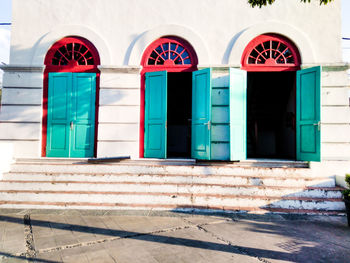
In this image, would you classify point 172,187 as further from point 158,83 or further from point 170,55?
point 170,55

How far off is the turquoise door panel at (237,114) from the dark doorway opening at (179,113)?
12.2 ft

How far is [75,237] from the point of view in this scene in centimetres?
359

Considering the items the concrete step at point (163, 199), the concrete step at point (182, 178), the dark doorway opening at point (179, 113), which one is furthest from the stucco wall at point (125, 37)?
the dark doorway opening at point (179, 113)

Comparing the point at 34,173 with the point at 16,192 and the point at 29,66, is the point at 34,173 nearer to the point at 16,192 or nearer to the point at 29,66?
the point at 16,192

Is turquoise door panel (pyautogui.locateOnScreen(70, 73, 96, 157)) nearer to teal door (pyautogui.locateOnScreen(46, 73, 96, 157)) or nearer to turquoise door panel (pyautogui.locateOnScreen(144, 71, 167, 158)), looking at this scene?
teal door (pyautogui.locateOnScreen(46, 73, 96, 157))

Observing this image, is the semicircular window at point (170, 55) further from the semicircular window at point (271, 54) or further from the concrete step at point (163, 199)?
the concrete step at point (163, 199)

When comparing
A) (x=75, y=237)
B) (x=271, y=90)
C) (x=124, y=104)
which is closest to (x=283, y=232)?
(x=75, y=237)

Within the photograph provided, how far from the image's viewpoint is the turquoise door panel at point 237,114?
241 inches

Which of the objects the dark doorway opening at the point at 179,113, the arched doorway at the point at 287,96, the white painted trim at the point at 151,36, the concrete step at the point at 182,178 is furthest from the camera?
the dark doorway opening at the point at 179,113

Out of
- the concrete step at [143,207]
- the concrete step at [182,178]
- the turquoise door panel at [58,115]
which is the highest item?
the turquoise door panel at [58,115]

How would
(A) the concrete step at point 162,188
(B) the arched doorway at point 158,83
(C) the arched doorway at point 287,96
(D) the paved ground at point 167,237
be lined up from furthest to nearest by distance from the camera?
→ 1. (B) the arched doorway at point 158,83
2. (C) the arched doorway at point 287,96
3. (A) the concrete step at point 162,188
4. (D) the paved ground at point 167,237

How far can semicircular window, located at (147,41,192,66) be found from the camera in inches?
268

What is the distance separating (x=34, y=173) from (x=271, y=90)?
863cm

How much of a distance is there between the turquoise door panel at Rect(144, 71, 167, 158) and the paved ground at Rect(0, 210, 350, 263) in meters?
2.06
